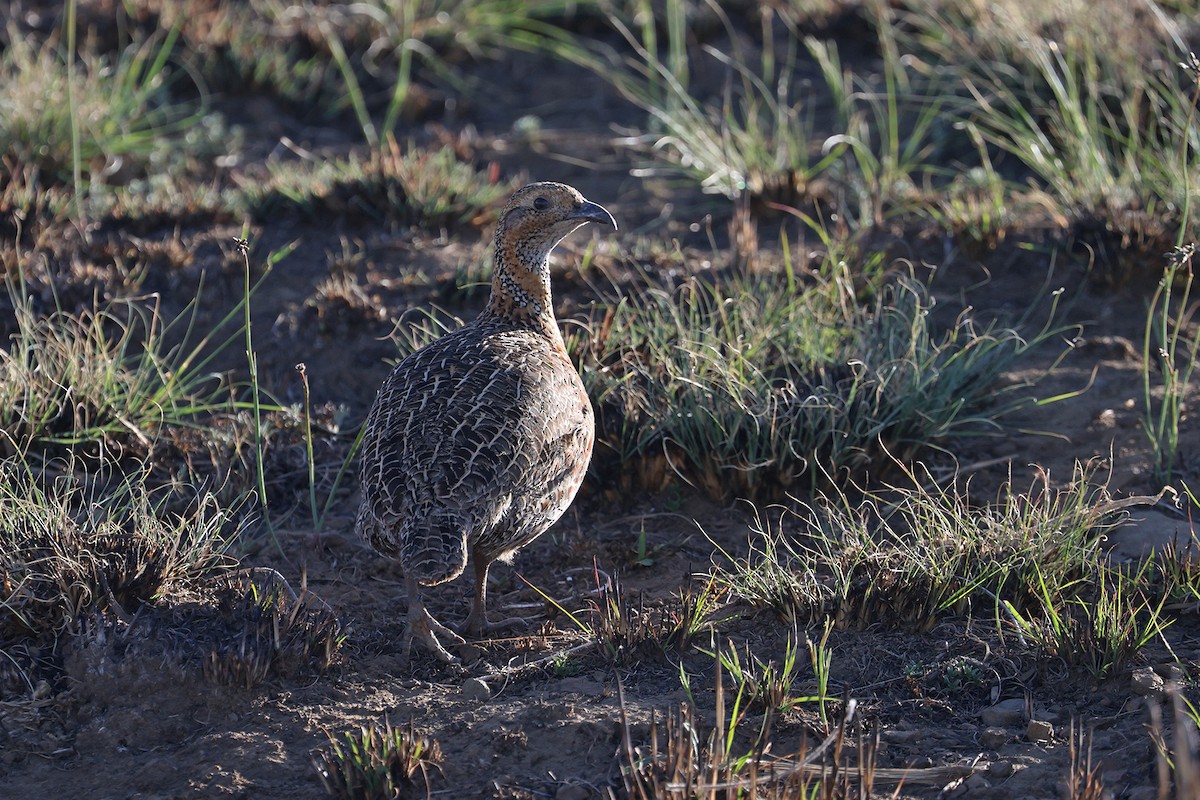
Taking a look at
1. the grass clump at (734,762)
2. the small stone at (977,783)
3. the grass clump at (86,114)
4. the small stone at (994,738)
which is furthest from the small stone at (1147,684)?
the grass clump at (86,114)

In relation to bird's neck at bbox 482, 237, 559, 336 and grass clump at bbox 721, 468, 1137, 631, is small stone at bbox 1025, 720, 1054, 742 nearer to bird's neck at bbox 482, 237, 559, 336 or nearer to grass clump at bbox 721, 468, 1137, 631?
grass clump at bbox 721, 468, 1137, 631

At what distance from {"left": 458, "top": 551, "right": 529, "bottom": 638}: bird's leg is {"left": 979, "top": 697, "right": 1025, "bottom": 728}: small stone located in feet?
5.61

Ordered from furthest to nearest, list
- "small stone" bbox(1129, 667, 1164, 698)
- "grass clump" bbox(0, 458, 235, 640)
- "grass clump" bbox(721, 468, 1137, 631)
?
1. "grass clump" bbox(721, 468, 1137, 631)
2. "grass clump" bbox(0, 458, 235, 640)
3. "small stone" bbox(1129, 667, 1164, 698)

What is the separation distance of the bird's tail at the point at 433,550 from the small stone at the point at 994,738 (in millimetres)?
1741

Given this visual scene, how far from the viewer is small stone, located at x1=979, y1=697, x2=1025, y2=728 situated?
14.1ft

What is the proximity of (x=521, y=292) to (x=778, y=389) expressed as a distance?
3.85 ft

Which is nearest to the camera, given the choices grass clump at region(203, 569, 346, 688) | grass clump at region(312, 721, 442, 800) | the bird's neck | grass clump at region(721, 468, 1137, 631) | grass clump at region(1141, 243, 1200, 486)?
grass clump at region(312, 721, 442, 800)

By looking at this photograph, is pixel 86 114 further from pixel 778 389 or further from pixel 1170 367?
pixel 1170 367

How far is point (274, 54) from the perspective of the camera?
9.34m

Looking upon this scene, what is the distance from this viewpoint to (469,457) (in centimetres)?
454

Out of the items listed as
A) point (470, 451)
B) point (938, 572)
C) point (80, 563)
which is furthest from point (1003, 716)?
point (80, 563)

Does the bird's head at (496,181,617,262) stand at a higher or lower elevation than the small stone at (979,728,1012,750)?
higher

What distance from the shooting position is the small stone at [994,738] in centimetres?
418

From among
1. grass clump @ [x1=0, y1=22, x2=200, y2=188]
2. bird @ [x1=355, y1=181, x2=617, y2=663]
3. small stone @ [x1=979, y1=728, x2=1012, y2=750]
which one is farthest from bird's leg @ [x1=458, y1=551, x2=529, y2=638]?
grass clump @ [x1=0, y1=22, x2=200, y2=188]
